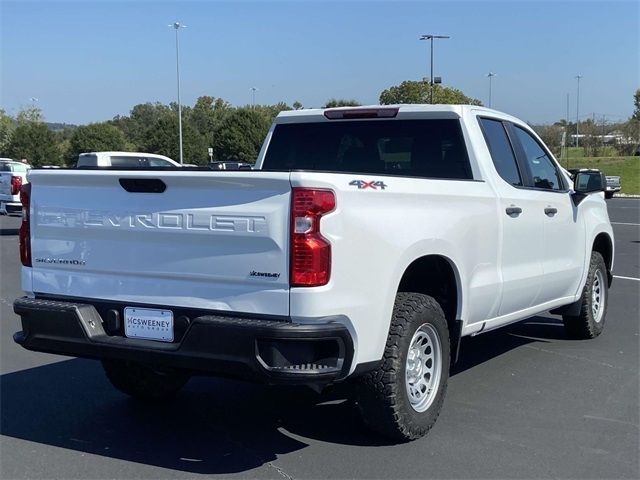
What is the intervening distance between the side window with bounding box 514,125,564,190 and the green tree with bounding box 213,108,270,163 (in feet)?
154

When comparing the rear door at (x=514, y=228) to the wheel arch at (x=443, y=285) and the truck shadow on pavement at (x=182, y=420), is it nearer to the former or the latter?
the wheel arch at (x=443, y=285)

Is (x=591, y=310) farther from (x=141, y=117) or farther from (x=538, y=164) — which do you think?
(x=141, y=117)

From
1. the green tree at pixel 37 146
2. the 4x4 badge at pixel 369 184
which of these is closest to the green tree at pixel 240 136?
the green tree at pixel 37 146

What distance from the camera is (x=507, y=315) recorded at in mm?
5809

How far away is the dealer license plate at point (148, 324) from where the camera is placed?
13.7 ft

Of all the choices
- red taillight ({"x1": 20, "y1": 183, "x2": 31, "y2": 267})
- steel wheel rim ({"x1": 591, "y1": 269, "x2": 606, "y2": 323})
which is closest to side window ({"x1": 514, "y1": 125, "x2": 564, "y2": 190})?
steel wheel rim ({"x1": 591, "y1": 269, "x2": 606, "y2": 323})

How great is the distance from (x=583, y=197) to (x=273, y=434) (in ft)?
12.0

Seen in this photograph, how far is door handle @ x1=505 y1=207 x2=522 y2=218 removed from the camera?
220 inches

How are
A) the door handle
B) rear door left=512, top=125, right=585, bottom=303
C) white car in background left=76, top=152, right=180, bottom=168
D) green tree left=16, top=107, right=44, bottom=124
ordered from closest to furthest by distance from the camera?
the door handle < rear door left=512, top=125, right=585, bottom=303 < white car in background left=76, top=152, right=180, bottom=168 < green tree left=16, top=107, right=44, bottom=124

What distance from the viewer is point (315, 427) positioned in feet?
16.3

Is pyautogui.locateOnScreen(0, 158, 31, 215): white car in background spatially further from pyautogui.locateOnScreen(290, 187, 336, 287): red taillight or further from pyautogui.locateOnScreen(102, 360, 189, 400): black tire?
pyautogui.locateOnScreen(290, 187, 336, 287): red taillight

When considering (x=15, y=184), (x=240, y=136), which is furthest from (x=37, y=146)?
(x=15, y=184)

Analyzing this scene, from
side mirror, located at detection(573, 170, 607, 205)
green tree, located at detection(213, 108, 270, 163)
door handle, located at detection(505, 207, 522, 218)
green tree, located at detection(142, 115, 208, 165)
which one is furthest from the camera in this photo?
green tree, located at detection(142, 115, 208, 165)

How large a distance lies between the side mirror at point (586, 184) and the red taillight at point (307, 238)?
11.9 ft
